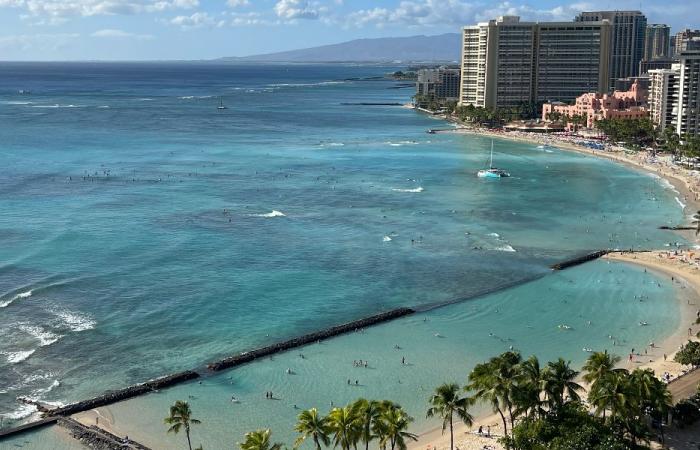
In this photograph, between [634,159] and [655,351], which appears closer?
[655,351]

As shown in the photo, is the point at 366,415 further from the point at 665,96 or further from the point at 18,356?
the point at 665,96

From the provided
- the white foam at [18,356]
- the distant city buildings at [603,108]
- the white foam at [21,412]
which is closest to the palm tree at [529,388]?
the white foam at [21,412]

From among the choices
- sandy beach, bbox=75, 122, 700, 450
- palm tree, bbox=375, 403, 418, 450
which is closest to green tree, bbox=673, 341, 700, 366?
sandy beach, bbox=75, 122, 700, 450

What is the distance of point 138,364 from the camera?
148 feet

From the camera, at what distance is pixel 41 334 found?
48750 mm

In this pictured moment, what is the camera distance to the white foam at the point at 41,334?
4767 cm

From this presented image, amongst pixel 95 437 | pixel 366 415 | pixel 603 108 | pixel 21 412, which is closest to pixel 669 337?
pixel 366 415

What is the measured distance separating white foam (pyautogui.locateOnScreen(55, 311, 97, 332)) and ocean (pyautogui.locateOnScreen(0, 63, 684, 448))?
0.18 meters

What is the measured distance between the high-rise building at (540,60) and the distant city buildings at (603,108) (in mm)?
17201

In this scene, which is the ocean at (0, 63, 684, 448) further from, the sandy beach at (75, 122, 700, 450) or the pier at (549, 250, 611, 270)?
the sandy beach at (75, 122, 700, 450)

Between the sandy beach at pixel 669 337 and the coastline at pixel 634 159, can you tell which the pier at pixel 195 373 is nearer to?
the sandy beach at pixel 669 337

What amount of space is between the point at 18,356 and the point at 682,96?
368 ft

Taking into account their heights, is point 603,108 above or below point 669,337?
above

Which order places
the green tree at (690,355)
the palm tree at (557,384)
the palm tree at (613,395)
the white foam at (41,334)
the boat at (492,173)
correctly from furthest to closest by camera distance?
1. the boat at (492,173)
2. the white foam at (41,334)
3. the green tree at (690,355)
4. the palm tree at (557,384)
5. the palm tree at (613,395)
